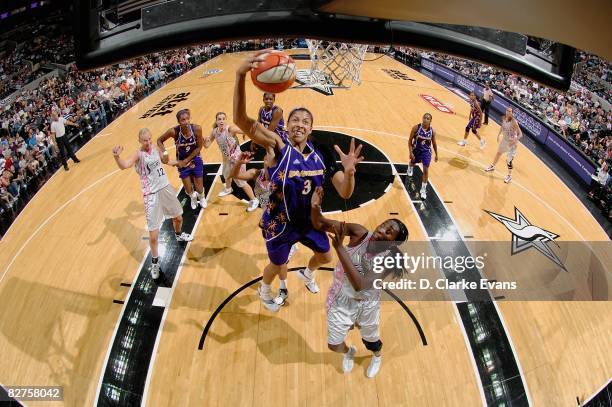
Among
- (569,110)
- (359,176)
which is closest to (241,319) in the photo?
(359,176)

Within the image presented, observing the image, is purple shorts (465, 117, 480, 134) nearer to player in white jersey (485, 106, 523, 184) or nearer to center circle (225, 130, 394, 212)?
player in white jersey (485, 106, 523, 184)

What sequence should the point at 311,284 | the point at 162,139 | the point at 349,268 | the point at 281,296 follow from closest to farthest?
the point at 349,268 → the point at 281,296 → the point at 311,284 → the point at 162,139

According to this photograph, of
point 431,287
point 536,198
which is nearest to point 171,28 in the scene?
point 431,287

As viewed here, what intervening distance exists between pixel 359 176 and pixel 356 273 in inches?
211

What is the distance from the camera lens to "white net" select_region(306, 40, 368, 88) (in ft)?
20.3

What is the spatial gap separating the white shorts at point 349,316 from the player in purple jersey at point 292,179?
2.99 ft

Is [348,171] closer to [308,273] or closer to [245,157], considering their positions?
[245,157]

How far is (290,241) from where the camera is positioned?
4.38 metres

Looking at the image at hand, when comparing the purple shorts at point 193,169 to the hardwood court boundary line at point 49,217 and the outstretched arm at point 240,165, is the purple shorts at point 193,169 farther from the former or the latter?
the hardwood court boundary line at point 49,217

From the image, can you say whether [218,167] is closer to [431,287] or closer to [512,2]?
[431,287]

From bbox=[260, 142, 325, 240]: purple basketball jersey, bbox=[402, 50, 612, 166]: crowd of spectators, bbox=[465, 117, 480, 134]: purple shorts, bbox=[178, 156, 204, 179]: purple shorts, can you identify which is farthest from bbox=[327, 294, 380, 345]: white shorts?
bbox=[465, 117, 480, 134]: purple shorts

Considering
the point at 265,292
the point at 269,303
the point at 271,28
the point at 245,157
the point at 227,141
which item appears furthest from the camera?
the point at 227,141

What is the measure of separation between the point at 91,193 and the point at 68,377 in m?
4.65

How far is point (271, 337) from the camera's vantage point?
492 cm
